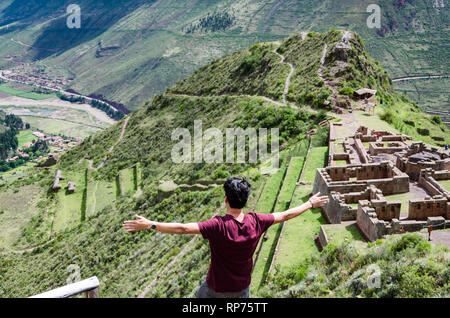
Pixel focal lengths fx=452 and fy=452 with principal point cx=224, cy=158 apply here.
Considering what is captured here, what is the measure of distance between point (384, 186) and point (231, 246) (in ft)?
60.9

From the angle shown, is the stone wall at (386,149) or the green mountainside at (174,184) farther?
the stone wall at (386,149)

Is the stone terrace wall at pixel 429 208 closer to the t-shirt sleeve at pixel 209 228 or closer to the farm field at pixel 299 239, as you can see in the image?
the farm field at pixel 299 239

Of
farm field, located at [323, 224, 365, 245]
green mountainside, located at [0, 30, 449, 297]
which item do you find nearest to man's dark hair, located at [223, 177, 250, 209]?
green mountainside, located at [0, 30, 449, 297]

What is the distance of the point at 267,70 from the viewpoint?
80.6 m

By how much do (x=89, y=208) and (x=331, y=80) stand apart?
3781cm

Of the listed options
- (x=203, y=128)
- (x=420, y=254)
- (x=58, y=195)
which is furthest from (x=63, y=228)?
(x=420, y=254)

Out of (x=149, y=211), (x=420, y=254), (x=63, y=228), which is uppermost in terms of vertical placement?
(x=420, y=254)

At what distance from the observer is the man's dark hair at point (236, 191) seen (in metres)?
6.93

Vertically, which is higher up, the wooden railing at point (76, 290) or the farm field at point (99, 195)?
the wooden railing at point (76, 290)

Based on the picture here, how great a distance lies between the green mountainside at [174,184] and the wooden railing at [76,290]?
8517 mm

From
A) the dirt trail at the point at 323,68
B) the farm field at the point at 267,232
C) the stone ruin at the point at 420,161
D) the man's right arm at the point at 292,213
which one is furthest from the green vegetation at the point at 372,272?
the dirt trail at the point at 323,68

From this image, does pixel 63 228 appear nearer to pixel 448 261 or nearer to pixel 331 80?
pixel 331 80

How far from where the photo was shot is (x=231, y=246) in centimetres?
689

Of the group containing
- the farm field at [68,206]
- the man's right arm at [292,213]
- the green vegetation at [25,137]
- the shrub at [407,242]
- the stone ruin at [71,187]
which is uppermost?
the man's right arm at [292,213]
